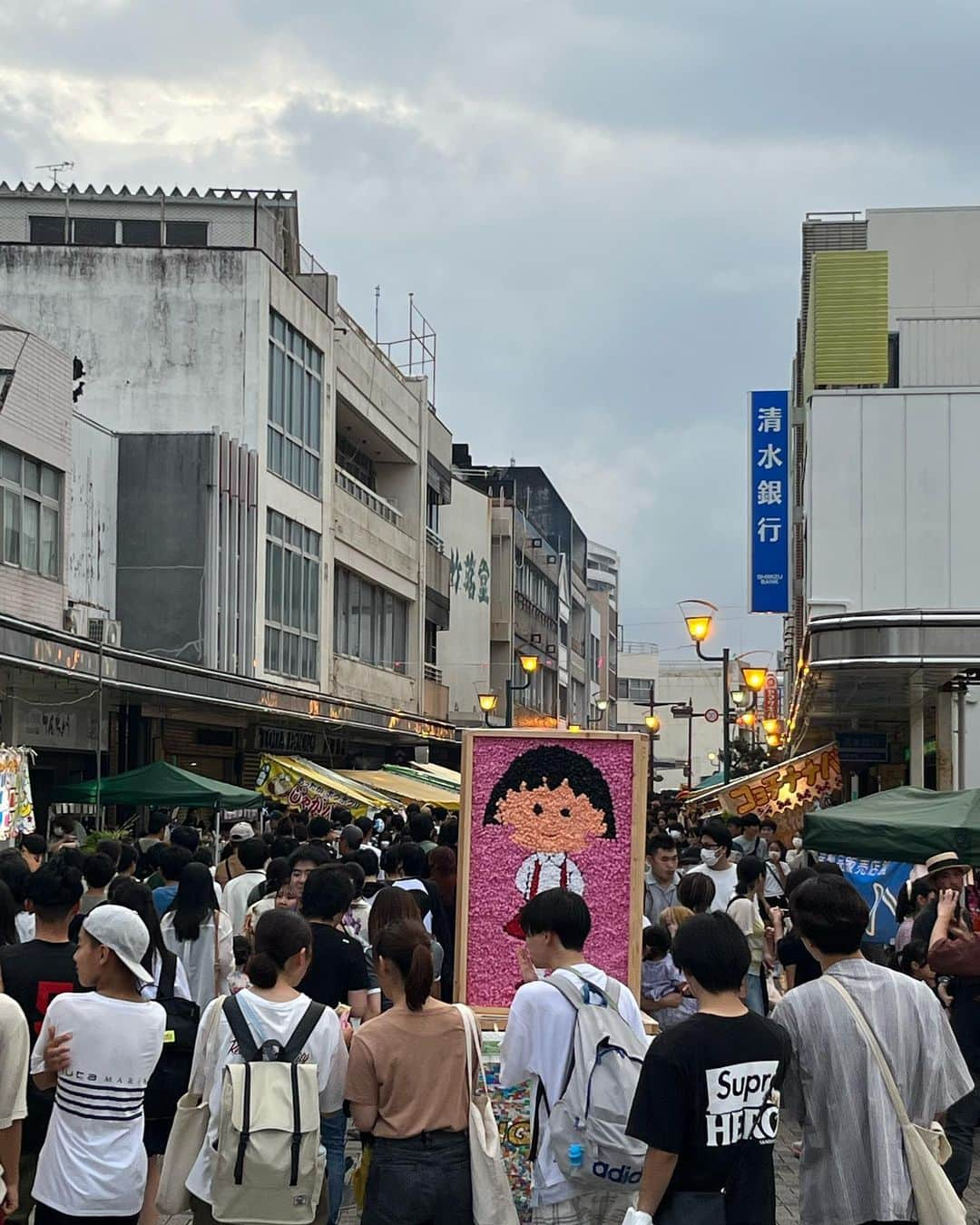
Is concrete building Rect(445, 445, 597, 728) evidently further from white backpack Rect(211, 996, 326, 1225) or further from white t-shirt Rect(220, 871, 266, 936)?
Result: white backpack Rect(211, 996, 326, 1225)

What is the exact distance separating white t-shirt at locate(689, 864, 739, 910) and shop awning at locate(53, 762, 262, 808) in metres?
8.64

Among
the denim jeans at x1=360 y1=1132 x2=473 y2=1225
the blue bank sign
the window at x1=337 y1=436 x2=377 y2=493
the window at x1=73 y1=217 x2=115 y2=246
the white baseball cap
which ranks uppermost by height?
the window at x1=73 y1=217 x2=115 y2=246

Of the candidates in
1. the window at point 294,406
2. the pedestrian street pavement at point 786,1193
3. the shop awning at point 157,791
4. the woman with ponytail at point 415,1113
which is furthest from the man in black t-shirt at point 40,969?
the window at point 294,406

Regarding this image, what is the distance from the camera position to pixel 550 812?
8734mm


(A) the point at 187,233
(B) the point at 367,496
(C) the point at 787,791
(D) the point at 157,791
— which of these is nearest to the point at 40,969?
(D) the point at 157,791

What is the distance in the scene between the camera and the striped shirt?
5121mm

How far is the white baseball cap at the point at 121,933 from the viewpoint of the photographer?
5.78 m

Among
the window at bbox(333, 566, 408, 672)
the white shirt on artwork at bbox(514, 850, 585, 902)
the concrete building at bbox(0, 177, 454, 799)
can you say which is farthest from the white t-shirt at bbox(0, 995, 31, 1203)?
the window at bbox(333, 566, 408, 672)

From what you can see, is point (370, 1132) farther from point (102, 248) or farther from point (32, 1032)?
point (102, 248)

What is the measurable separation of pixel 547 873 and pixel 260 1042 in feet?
10.3

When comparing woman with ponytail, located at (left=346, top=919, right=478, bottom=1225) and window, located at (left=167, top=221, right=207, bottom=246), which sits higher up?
window, located at (left=167, top=221, right=207, bottom=246)

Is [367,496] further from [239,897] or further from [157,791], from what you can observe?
[239,897]

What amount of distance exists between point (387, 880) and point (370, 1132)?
5.45m

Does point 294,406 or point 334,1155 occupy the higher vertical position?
point 294,406
